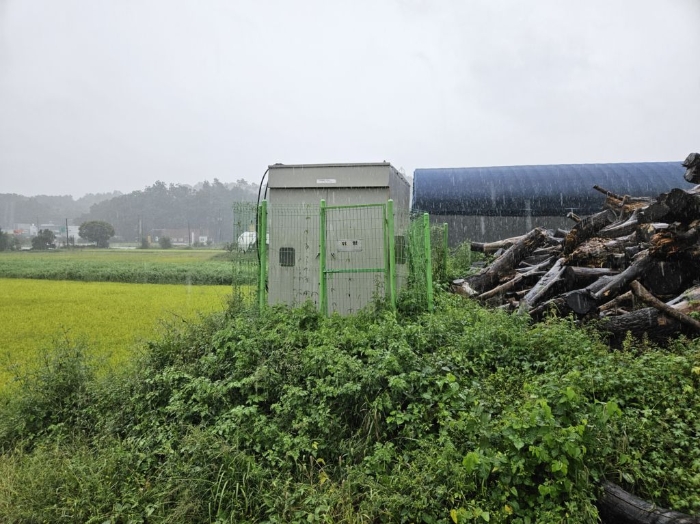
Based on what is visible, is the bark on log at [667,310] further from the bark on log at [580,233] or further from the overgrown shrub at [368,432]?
the bark on log at [580,233]

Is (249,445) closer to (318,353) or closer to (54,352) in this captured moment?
(318,353)

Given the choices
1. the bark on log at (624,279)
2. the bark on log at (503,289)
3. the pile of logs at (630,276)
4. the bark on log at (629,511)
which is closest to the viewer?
the bark on log at (629,511)

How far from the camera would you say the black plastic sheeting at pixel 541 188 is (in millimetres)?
17562

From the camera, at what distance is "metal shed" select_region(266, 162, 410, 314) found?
23.7ft

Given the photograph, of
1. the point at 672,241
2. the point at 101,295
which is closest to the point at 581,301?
the point at 672,241

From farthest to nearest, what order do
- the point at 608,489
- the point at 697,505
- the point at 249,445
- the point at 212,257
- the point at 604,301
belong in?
the point at 212,257 < the point at 604,301 < the point at 249,445 < the point at 608,489 < the point at 697,505

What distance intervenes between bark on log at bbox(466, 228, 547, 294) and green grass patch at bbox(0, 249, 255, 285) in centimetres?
831

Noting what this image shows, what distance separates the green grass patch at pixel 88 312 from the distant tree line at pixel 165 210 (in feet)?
56.9

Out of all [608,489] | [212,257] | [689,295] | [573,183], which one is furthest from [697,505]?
[212,257]

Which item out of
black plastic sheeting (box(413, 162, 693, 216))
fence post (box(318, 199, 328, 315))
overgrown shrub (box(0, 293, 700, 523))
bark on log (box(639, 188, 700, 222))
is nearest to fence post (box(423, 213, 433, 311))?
fence post (box(318, 199, 328, 315))

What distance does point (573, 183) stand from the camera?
17984mm

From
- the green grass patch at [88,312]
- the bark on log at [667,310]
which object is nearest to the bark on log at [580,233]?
the bark on log at [667,310]

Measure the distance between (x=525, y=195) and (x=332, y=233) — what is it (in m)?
12.4

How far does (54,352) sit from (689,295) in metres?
7.07
